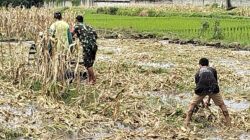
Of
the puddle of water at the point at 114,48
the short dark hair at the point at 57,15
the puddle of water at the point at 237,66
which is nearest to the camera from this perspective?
the short dark hair at the point at 57,15

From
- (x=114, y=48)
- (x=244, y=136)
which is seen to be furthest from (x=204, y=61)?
(x=114, y=48)

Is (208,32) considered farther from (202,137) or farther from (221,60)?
(202,137)

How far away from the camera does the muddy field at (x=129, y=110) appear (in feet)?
24.0

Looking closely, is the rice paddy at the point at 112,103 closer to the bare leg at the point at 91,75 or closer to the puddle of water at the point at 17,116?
the puddle of water at the point at 17,116

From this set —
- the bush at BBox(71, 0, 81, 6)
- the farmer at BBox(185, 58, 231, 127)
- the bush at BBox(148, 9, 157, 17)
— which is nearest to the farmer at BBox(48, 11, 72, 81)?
the farmer at BBox(185, 58, 231, 127)

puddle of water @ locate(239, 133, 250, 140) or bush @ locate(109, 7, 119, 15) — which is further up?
bush @ locate(109, 7, 119, 15)

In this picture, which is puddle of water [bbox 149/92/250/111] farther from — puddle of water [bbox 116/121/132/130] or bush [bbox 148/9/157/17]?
bush [bbox 148/9/157/17]

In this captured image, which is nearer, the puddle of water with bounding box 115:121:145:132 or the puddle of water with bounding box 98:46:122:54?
the puddle of water with bounding box 115:121:145:132

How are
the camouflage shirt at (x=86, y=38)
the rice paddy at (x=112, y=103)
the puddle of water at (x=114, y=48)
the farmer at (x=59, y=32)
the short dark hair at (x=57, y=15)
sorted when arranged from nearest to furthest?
1. the rice paddy at (x=112, y=103)
2. the farmer at (x=59, y=32)
3. the short dark hair at (x=57, y=15)
4. the camouflage shirt at (x=86, y=38)
5. the puddle of water at (x=114, y=48)

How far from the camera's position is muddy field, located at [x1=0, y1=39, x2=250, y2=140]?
24.0 ft

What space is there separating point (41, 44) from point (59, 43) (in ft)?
1.24

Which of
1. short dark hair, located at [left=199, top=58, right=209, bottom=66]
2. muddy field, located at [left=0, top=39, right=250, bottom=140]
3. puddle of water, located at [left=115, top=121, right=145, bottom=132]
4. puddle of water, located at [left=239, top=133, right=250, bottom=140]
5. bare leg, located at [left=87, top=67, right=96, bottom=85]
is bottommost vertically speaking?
puddle of water, located at [left=239, top=133, right=250, bottom=140]

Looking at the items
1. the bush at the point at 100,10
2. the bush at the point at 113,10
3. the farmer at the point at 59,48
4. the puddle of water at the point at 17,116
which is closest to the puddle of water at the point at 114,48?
the farmer at the point at 59,48

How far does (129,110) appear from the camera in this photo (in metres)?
8.44
